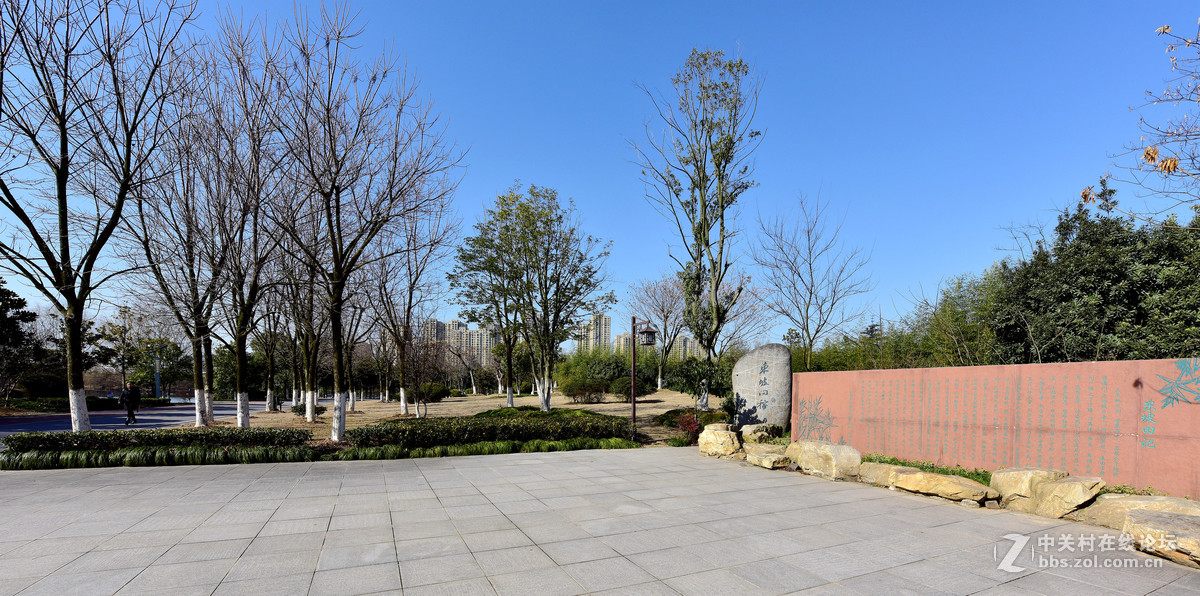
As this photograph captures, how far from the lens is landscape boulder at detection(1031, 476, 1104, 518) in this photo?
202 inches

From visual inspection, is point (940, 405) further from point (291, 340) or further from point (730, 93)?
point (291, 340)

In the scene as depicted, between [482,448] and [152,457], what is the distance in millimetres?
5058

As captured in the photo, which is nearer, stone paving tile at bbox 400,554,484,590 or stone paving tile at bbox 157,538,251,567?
stone paving tile at bbox 400,554,484,590

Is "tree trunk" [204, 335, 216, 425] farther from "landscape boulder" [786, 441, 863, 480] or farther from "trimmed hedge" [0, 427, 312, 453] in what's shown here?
"landscape boulder" [786, 441, 863, 480]

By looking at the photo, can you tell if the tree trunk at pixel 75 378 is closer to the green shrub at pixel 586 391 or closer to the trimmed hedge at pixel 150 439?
the trimmed hedge at pixel 150 439

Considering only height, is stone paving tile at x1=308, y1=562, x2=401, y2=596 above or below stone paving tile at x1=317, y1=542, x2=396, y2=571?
above

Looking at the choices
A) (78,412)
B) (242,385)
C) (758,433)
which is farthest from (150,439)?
(758,433)

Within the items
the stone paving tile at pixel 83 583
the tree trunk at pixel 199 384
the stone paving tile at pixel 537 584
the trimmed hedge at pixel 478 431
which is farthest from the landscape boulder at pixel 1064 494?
the tree trunk at pixel 199 384

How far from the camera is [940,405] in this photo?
746 cm

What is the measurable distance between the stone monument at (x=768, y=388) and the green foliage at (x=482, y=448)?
273cm

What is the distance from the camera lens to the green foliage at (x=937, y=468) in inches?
262

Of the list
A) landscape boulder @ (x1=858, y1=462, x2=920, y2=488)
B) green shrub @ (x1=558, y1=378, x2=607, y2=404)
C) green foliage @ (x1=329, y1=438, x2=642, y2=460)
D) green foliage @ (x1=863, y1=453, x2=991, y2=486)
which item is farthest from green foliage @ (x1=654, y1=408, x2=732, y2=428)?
green shrub @ (x1=558, y1=378, x2=607, y2=404)

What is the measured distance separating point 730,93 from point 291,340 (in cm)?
Result: 1695

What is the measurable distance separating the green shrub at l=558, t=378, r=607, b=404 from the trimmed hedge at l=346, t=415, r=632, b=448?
11.2m
